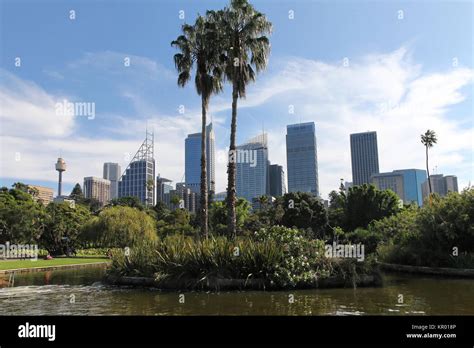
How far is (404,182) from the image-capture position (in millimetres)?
134875

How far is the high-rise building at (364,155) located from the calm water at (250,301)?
112531 mm

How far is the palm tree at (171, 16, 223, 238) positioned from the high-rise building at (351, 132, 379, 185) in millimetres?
104544

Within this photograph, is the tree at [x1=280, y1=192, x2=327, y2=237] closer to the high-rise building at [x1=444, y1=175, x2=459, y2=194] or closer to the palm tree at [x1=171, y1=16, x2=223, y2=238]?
the palm tree at [x1=171, y1=16, x2=223, y2=238]

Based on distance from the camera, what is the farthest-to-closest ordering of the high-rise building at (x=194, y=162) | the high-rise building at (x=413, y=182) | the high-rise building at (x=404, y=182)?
the high-rise building at (x=413, y=182)
the high-rise building at (x=404, y=182)
the high-rise building at (x=194, y=162)

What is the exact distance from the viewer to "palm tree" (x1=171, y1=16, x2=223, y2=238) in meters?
26.0

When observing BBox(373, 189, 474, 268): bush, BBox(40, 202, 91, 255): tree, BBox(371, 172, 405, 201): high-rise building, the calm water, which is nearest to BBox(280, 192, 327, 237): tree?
BBox(40, 202, 91, 255): tree

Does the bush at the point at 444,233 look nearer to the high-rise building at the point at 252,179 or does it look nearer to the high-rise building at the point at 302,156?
the high-rise building at the point at 302,156

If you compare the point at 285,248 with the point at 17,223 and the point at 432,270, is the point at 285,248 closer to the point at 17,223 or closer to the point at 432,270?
the point at 432,270

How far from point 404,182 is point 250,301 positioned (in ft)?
436

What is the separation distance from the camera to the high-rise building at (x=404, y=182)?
130 m

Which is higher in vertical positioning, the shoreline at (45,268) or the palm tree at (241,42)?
the palm tree at (241,42)

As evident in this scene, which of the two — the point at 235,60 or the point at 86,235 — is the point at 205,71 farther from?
the point at 86,235

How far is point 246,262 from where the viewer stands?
16.9 m

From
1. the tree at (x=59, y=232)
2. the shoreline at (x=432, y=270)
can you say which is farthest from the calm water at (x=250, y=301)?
the tree at (x=59, y=232)
